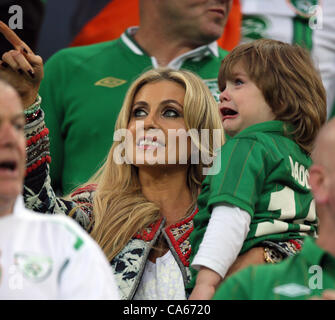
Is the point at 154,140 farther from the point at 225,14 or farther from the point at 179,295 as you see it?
the point at 225,14

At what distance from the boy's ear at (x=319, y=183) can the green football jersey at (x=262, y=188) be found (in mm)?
528

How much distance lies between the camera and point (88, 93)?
4426mm

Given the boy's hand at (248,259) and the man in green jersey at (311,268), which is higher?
the man in green jersey at (311,268)

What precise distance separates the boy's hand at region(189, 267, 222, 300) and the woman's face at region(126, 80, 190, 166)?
743 mm

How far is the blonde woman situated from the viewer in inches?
132

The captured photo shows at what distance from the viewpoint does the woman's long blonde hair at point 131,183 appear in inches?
138

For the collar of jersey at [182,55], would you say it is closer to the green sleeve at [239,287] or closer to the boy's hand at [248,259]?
the boy's hand at [248,259]

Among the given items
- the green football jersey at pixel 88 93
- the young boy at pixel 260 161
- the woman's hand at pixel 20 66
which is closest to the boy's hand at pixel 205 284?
the young boy at pixel 260 161

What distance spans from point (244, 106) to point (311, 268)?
98 cm

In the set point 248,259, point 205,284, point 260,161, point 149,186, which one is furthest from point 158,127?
point 205,284

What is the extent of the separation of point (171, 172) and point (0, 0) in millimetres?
1481

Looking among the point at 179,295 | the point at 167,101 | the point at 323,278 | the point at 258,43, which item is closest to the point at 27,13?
the point at 167,101

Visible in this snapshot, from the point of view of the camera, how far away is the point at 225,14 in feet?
14.8

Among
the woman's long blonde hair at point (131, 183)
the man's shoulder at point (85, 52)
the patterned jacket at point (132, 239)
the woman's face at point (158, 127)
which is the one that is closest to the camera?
the patterned jacket at point (132, 239)
